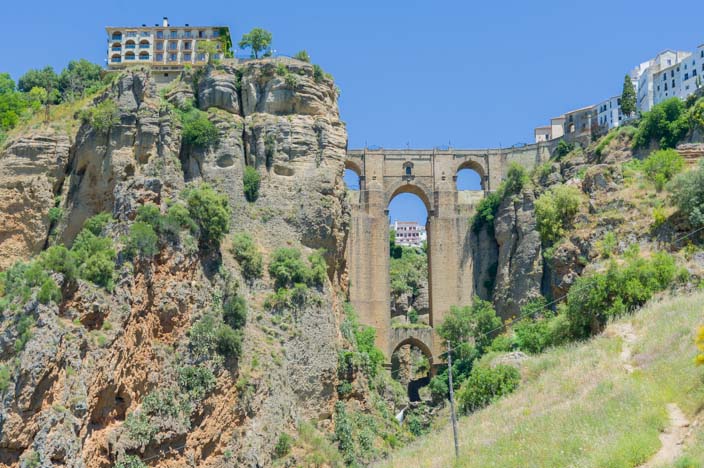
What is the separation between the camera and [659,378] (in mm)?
30391

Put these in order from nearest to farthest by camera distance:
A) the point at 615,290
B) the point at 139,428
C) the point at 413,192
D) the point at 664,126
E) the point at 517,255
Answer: the point at 139,428, the point at 615,290, the point at 664,126, the point at 517,255, the point at 413,192

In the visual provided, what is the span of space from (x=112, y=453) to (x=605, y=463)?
18.9 metres

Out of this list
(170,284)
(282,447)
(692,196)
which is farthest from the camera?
(282,447)

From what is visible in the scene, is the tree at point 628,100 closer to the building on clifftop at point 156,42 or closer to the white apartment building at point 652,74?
the white apartment building at point 652,74

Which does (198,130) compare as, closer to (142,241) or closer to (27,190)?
(27,190)

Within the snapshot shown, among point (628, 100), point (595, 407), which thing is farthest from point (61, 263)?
point (628, 100)

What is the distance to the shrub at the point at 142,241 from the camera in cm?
4094

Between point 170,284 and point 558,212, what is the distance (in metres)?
21.2

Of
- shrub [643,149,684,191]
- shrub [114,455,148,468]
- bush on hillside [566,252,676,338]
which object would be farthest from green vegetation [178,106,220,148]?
shrub [643,149,684,191]

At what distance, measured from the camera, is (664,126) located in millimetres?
66812

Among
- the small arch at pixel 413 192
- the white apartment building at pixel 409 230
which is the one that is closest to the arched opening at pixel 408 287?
the small arch at pixel 413 192

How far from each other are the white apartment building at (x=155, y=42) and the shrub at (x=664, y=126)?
110 ft

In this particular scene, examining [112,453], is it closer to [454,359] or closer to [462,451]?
[462,451]

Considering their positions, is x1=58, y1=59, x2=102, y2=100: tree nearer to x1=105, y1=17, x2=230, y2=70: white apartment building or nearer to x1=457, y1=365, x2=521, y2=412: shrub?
x1=105, y1=17, x2=230, y2=70: white apartment building
